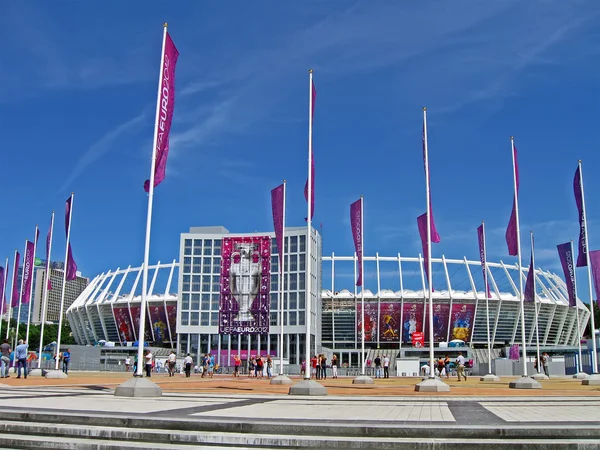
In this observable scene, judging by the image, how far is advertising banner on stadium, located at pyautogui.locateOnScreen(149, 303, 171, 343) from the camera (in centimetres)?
10025

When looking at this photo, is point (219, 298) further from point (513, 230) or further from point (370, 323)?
point (513, 230)

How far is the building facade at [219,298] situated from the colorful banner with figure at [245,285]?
1.04 metres

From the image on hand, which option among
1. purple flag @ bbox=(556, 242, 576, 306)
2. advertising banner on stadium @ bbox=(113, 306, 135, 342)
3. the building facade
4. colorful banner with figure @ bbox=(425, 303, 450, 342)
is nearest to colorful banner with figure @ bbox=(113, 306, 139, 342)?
advertising banner on stadium @ bbox=(113, 306, 135, 342)

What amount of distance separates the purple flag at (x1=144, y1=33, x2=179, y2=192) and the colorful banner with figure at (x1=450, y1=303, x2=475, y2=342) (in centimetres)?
8270

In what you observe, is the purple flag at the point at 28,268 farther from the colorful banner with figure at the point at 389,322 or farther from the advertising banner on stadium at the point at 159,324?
the colorful banner with figure at the point at 389,322

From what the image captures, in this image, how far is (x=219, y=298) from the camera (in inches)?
3022

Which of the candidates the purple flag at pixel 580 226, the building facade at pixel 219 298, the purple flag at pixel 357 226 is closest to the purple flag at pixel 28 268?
the purple flag at pixel 357 226

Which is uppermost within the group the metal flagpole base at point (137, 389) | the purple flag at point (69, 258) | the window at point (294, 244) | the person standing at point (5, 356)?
the window at point (294, 244)

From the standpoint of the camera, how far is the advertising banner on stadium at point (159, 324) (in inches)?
3947

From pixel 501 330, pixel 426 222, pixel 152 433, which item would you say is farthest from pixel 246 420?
pixel 501 330

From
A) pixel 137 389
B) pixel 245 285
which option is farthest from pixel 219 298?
pixel 137 389

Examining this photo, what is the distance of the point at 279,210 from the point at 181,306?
45141 millimetres

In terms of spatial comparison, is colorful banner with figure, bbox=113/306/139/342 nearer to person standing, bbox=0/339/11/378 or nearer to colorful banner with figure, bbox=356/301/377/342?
colorful banner with figure, bbox=356/301/377/342

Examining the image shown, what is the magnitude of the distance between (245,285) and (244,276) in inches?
45.3
